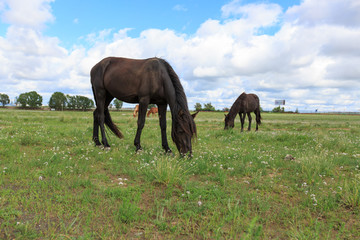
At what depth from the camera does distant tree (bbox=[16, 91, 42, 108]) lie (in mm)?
99438

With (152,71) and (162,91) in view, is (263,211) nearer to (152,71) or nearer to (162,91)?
(162,91)

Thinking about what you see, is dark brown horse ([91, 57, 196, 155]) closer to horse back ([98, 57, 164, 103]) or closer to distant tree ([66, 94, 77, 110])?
horse back ([98, 57, 164, 103])

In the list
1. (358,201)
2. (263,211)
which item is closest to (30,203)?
(263,211)

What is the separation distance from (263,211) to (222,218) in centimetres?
75

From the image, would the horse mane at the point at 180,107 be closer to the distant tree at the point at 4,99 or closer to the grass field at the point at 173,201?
the grass field at the point at 173,201

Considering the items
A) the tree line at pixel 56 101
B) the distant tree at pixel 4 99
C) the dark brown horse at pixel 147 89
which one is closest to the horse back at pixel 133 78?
the dark brown horse at pixel 147 89

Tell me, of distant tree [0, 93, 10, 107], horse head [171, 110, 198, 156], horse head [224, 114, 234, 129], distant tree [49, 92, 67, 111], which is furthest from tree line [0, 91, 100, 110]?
horse head [171, 110, 198, 156]

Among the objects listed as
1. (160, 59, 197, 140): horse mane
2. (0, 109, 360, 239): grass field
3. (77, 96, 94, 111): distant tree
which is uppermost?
(77, 96, 94, 111): distant tree

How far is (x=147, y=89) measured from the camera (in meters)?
6.61

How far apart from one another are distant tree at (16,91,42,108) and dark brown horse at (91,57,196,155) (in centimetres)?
→ 11482

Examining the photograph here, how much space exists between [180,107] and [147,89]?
1.30 metres

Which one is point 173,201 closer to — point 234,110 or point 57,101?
point 234,110

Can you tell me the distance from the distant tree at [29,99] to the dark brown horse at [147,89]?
114821 mm

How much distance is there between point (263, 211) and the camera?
3201 mm
